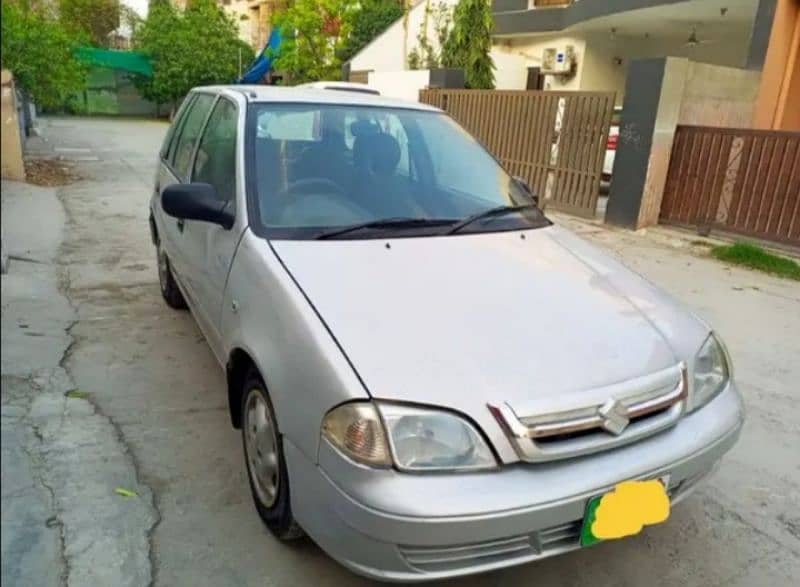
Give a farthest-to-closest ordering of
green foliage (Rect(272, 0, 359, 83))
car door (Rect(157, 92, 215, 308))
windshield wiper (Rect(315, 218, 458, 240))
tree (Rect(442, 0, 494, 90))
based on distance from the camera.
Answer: green foliage (Rect(272, 0, 359, 83)) < tree (Rect(442, 0, 494, 90)) < car door (Rect(157, 92, 215, 308)) < windshield wiper (Rect(315, 218, 458, 240))

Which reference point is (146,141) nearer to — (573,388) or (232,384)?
(232,384)

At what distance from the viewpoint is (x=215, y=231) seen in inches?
114

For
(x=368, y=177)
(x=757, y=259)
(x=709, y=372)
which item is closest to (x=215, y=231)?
(x=368, y=177)

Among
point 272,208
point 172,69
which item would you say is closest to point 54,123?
point 172,69

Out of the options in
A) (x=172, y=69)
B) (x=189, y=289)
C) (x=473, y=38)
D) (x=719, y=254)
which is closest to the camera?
(x=189, y=289)

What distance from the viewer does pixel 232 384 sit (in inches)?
102

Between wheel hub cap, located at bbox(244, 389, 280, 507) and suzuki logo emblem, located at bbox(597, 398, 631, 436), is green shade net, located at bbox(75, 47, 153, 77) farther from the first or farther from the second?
suzuki logo emblem, located at bbox(597, 398, 631, 436)

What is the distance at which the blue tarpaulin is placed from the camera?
1700 cm

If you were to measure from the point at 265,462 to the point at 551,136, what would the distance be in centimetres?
793

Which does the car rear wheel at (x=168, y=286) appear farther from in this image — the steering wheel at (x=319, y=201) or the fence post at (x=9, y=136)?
the fence post at (x=9, y=136)

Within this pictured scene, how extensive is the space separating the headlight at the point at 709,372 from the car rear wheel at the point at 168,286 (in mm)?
3375

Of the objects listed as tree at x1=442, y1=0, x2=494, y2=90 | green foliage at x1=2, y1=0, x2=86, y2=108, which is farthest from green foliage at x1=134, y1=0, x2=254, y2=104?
green foliage at x1=2, y1=0, x2=86, y2=108

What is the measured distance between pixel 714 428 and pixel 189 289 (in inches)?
108

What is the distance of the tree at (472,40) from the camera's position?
14008 mm
